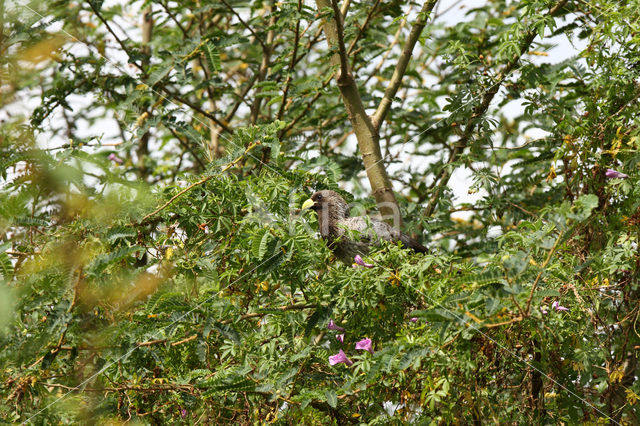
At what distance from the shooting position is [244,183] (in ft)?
8.51

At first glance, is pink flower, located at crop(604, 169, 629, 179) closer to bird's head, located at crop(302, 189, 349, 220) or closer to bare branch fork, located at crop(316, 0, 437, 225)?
bare branch fork, located at crop(316, 0, 437, 225)

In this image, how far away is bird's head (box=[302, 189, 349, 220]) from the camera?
137 inches

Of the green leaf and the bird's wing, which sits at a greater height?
the green leaf

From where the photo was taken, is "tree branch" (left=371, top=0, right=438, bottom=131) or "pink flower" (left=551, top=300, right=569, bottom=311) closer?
"pink flower" (left=551, top=300, right=569, bottom=311)

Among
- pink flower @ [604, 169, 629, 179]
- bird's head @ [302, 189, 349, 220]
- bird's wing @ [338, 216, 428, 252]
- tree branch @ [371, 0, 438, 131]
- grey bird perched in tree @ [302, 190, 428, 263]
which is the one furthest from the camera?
tree branch @ [371, 0, 438, 131]

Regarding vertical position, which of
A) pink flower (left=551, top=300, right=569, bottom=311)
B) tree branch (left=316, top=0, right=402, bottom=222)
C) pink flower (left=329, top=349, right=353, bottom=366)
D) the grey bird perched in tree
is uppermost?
tree branch (left=316, top=0, right=402, bottom=222)

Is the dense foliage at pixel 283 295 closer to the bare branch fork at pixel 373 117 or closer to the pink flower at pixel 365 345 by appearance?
the pink flower at pixel 365 345

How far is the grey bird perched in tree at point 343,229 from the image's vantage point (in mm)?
3029

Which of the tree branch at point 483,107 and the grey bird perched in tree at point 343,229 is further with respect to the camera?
the tree branch at point 483,107

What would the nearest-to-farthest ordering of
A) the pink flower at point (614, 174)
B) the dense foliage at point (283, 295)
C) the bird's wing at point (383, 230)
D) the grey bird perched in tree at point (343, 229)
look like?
1. the dense foliage at point (283, 295)
2. the pink flower at point (614, 174)
3. the grey bird perched in tree at point (343, 229)
4. the bird's wing at point (383, 230)

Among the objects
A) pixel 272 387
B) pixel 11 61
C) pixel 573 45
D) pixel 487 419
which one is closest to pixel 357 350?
pixel 272 387

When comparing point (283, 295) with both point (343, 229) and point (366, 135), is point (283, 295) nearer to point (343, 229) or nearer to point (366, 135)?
point (343, 229)

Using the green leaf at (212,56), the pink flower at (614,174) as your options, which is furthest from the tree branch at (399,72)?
A: the pink flower at (614,174)

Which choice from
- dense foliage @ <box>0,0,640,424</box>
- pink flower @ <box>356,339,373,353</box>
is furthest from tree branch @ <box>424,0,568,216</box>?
pink flower @ <box>356,339,373,353</box>
